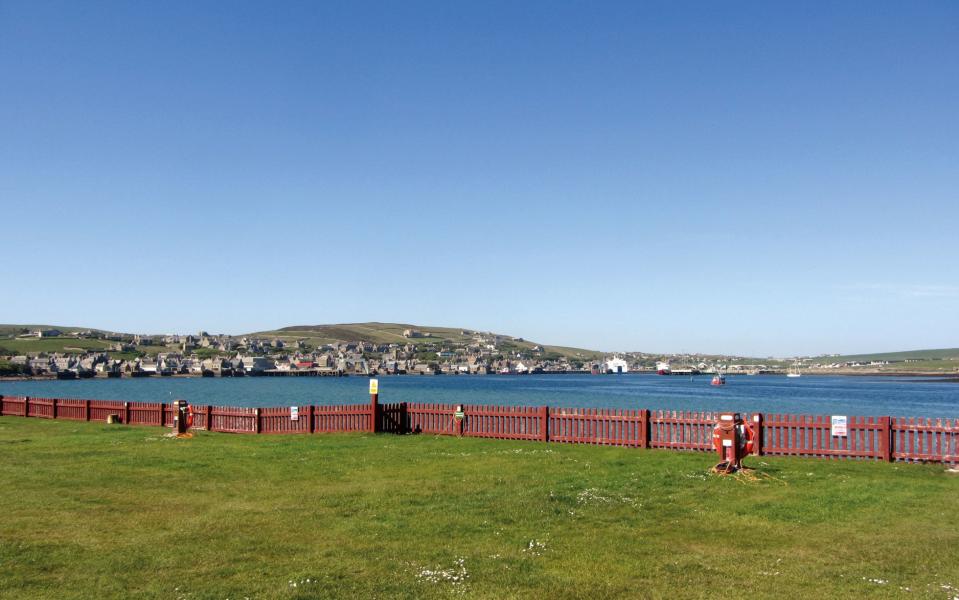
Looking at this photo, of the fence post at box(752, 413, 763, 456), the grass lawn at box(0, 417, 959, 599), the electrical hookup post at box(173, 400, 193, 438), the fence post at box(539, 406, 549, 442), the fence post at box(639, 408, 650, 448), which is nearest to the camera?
the grass lawn at box(0, 417, 959, 599)

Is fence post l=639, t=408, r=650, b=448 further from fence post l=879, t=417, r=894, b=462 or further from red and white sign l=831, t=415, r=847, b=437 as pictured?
fence post l=879, t=417, r=894, b=462

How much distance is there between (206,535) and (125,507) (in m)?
3.23

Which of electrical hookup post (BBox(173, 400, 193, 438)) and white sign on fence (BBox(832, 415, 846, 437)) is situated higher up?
white sign on fence (BBox(832, 415, 846, 437))

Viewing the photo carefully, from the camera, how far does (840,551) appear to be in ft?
36.0

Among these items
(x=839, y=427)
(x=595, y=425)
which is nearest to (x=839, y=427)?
(x=839, y=427)

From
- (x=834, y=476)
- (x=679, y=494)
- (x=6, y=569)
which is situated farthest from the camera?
(x=834, y=476)

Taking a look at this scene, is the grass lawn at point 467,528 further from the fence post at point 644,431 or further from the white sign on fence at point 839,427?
the fence post at point 644,431

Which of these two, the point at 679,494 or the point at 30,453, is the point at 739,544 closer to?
the point at 679,494

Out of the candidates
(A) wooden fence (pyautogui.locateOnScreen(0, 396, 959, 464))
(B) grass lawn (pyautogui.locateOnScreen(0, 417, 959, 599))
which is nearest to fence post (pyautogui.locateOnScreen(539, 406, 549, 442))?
(A) wooden fence (pyautogui.locateOnScreen(0, 396, 959, 464))

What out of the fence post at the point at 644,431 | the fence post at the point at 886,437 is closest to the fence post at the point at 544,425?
the fence post at the point at 644,431

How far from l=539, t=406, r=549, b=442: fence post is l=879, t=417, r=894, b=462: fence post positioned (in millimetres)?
10844

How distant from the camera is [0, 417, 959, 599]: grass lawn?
917 centimetres

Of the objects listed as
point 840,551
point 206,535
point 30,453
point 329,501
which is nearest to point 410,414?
point 30,453

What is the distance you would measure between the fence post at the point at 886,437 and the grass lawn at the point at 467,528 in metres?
0.94
